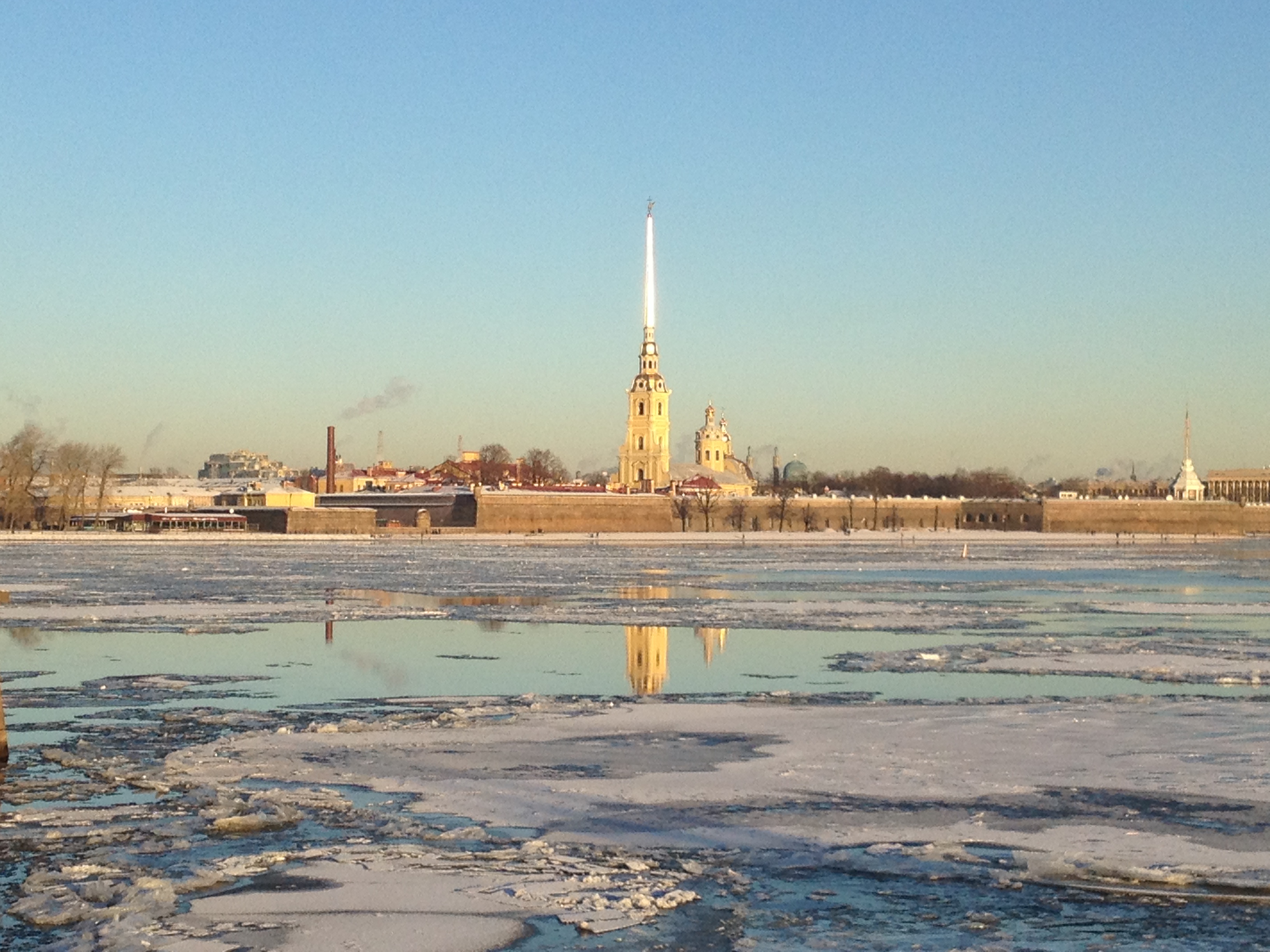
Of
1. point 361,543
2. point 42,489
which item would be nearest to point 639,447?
point 42,489

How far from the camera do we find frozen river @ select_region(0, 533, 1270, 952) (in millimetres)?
7516

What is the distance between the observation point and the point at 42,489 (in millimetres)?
95062

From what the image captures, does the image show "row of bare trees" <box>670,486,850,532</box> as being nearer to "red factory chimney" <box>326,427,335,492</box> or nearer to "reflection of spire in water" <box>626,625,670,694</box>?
"red factory chimney" <box>326,427,335,492</box>

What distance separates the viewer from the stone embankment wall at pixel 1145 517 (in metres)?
118

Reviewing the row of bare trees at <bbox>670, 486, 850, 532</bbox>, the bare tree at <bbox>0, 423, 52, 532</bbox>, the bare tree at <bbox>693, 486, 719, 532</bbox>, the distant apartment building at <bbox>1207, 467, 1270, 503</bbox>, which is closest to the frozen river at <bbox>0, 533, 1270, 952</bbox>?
the bare tree at <bbox>0, 423, 52, 532</bbox>

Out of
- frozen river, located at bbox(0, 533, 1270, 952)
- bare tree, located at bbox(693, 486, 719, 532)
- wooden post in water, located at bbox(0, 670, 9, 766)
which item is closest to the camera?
frozen river, located at bbox(0, 533, 1270, 952)

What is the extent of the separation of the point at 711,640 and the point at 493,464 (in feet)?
411

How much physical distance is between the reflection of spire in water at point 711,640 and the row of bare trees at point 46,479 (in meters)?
65.7

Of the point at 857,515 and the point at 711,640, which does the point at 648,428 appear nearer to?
the point at 857,515

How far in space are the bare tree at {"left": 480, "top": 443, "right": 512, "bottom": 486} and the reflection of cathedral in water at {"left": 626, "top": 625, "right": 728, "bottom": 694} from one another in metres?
99.0

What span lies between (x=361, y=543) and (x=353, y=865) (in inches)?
2658

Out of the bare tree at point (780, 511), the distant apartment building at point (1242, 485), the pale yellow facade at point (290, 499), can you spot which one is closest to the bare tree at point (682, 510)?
the bare tree at point (780, 511)

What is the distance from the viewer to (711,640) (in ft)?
73.5

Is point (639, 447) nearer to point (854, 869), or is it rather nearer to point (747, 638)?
point (747, 638)
